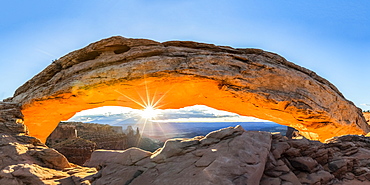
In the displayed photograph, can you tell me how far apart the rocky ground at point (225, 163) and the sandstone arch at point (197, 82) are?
271 centimetres

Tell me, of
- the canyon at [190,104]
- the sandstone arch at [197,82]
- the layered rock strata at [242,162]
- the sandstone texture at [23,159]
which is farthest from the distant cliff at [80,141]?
the layered rock strata at [242,162]

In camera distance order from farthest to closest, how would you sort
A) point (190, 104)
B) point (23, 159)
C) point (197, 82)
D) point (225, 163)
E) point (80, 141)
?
point (80, 141)
point (190, 104)
point (197, 82)
point (23, 159)
point (225, 163)

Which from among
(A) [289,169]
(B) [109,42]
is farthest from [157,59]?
(A) [289,169]

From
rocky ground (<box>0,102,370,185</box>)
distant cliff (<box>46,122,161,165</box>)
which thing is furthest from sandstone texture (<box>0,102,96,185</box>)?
distant cliff (<box>46,122,161,165</box>)

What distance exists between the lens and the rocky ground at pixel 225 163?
17.9 ft

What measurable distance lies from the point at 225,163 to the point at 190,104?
28.8 ft

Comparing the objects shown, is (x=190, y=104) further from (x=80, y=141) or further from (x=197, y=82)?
(x=80, y=141)

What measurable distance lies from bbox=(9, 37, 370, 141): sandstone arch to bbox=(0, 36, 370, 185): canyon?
2.2 inches

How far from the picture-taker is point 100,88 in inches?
446

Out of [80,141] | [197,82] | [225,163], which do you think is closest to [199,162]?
[225,163]

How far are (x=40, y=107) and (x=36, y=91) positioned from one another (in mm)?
1050

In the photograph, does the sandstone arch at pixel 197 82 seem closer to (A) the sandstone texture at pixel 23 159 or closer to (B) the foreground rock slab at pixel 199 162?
(A) the sandstone texture at pixel 23 159

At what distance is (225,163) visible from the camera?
213 inches

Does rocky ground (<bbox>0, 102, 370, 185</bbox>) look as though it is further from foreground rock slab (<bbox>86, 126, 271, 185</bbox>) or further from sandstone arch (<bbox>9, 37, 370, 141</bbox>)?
sandstone arch (<bbox>9, 37, 370, 141</bbox>)
